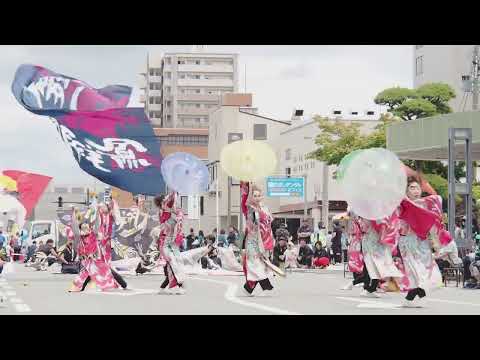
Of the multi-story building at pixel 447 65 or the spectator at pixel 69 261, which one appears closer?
the spectator at pixel 69 261

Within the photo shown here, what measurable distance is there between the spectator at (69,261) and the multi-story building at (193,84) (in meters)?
102

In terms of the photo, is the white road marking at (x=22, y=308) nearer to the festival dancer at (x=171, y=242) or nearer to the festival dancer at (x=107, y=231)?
the festival dancer at (x=171, y=242)

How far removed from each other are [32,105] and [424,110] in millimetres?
23806

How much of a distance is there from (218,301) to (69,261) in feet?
43.1

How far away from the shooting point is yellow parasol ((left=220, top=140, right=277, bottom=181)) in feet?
55.8

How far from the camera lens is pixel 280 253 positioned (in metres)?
28.7

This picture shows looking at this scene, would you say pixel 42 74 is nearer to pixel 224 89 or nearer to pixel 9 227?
pixel 9 227

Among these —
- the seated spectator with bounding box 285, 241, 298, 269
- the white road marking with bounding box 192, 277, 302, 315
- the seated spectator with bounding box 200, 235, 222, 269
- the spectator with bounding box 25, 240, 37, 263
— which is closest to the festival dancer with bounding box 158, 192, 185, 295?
the white road marking with bounding box 192, 277, 302, 315

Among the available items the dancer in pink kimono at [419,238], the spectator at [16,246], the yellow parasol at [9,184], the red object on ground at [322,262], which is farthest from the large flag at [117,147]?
the spectator at [16,246]

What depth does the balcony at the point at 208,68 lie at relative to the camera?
13338 centimetres

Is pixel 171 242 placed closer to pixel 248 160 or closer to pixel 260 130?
pixel 248 160

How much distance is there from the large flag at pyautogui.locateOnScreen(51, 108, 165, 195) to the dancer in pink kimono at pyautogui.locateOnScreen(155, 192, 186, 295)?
666 centimetres

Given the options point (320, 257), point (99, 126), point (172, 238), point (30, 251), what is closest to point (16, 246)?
point (30, 251)

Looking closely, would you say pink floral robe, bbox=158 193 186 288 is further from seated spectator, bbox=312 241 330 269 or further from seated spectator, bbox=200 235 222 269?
seated spectator, bbox=312 241 330 269
